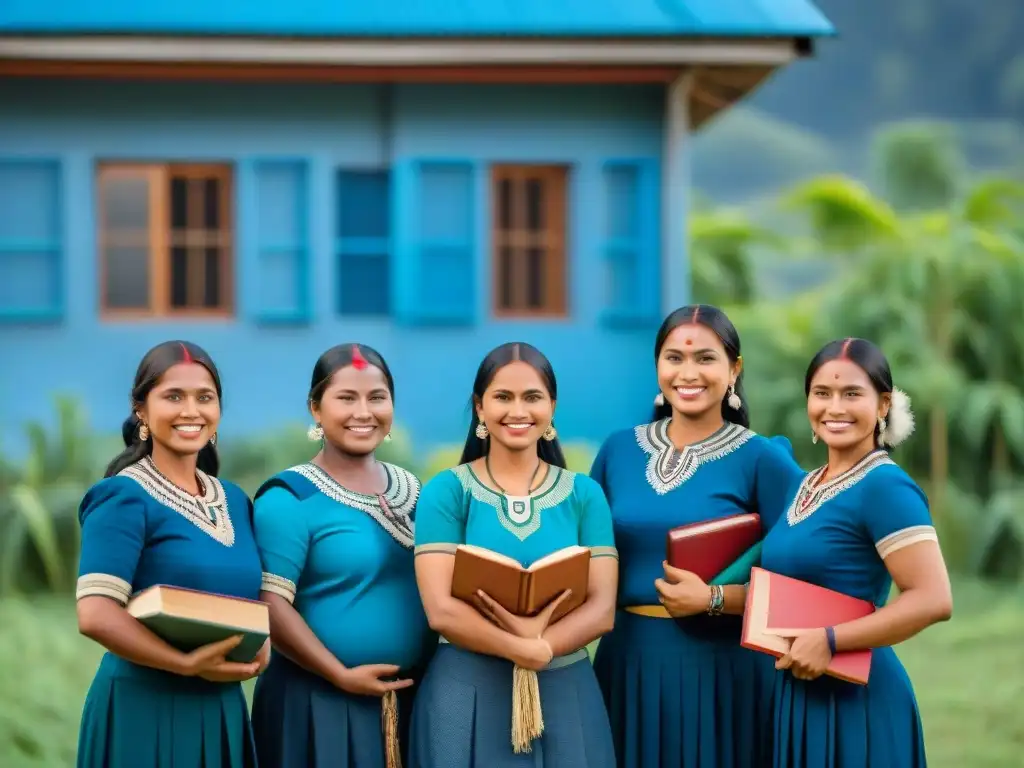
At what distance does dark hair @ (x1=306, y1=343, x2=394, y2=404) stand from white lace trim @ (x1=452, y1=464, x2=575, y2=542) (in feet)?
1.12

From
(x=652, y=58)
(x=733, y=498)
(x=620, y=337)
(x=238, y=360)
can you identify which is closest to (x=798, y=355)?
(x=620, y=337)

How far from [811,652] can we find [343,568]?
3.79ft

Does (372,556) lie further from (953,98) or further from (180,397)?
(953,98)

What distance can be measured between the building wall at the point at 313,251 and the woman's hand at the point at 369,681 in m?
6.99

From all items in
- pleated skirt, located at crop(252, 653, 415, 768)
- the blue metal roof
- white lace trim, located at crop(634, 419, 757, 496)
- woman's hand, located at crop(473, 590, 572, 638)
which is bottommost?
pleated skirt, located at crop(252, 653, 415, 768)

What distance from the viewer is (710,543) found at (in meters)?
4.02

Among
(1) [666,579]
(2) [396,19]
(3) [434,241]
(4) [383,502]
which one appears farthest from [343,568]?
(3) [434,241]

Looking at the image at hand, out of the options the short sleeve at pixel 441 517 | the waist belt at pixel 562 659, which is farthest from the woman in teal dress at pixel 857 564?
the short sleeve at pixel 441 517

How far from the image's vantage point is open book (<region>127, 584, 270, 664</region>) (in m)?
3.54

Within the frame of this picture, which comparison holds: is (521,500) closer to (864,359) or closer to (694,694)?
(694,694)

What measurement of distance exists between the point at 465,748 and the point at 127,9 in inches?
297

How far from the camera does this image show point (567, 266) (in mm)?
11273

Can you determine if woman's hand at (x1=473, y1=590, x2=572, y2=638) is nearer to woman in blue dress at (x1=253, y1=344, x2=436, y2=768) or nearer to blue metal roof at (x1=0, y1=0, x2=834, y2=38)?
woman in blue dress at (x1=253, y1=344, x2=436, y2=768)

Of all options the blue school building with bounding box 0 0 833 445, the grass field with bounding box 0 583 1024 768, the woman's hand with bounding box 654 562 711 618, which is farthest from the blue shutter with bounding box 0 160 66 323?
the woman's hand with bounding box 654 562 711 618
